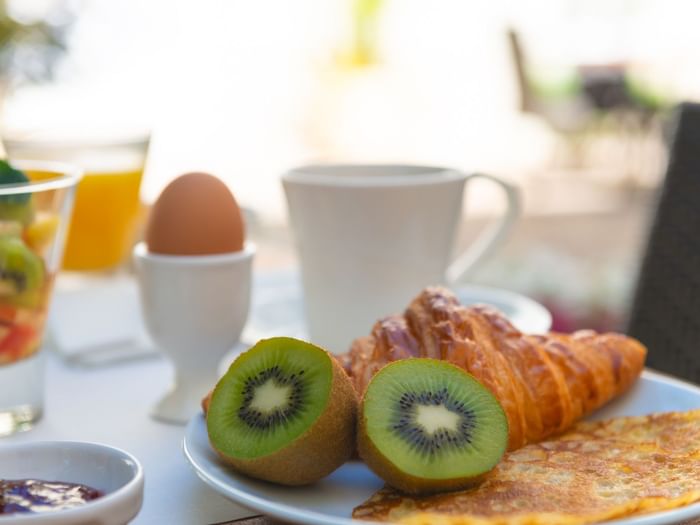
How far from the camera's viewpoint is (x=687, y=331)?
1.42m

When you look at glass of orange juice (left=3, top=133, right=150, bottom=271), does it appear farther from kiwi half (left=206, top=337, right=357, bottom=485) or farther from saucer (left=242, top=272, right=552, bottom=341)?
kiwi half (left=206, top=337, right=357, bottom=485)

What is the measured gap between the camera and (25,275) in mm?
868

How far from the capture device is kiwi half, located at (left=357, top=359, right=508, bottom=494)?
0.66 metres

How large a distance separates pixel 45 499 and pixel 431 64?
949cm

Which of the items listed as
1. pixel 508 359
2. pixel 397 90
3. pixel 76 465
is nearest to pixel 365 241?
pixel 508 359

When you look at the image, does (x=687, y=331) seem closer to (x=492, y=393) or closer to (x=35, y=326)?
(x=492, y=393)

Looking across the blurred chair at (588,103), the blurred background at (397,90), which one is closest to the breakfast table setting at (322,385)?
the blurred background at (397,90)

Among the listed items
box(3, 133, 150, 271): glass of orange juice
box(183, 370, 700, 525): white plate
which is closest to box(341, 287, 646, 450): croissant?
box(183, 370, 700, 525): white plate

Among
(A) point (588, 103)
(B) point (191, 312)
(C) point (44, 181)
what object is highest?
(A) point (588, 103)

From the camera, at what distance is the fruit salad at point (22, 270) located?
84 cm

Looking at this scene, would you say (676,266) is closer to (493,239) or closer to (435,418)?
(493,239)

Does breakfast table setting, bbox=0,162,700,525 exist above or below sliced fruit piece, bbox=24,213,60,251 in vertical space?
below

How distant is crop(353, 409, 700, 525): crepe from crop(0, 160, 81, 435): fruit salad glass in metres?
0.40

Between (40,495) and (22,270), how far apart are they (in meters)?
0.30
